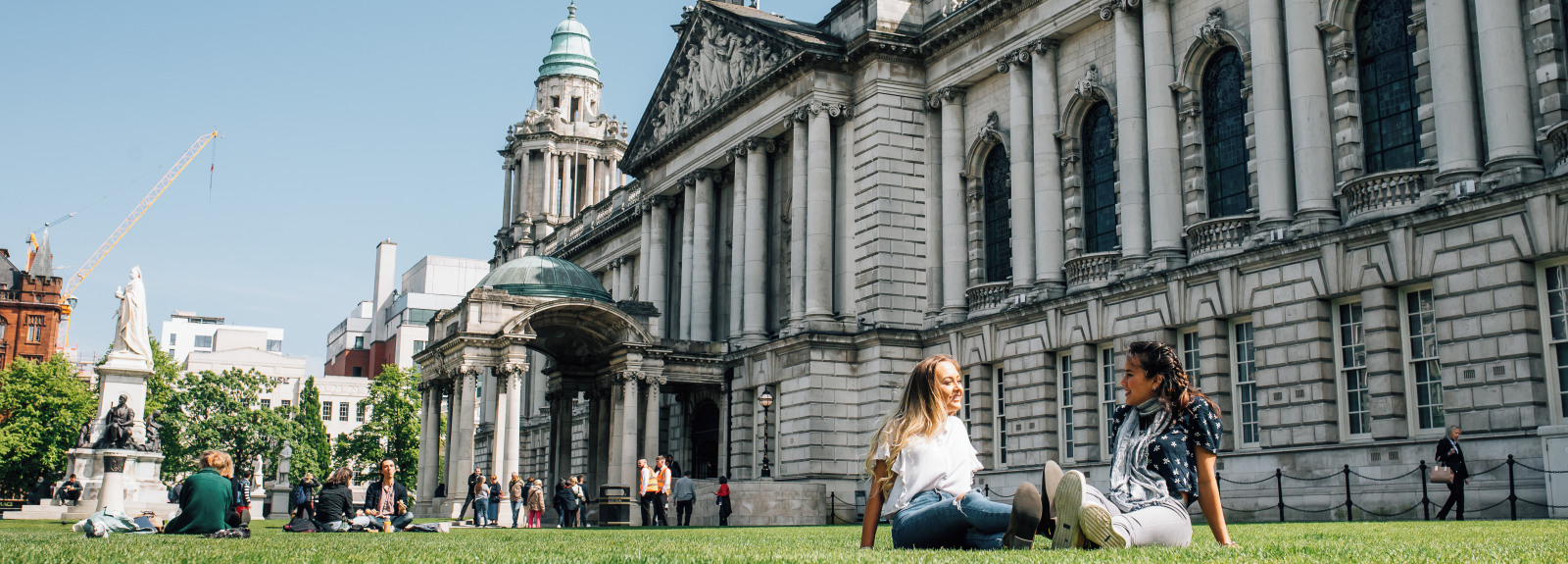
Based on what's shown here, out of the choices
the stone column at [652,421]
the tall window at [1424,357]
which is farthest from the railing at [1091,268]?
the stone column at [652,421]

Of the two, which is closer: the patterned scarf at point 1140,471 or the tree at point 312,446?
the patterned scarf at point 1140,471

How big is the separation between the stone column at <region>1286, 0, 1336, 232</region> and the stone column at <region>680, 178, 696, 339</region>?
88.9ft

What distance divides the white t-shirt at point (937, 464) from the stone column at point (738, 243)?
3947 cm

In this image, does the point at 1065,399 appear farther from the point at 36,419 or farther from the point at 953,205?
the point at 36,419

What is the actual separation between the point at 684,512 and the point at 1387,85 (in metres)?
20.5

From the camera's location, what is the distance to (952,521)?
9594mm

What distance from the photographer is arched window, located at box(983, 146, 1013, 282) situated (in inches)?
1587

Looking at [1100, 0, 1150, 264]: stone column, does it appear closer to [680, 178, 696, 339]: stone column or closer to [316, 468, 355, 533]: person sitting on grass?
[316, 468, 355, 533]: person sitting on grass

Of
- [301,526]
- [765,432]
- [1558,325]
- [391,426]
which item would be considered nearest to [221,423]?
[391,426]

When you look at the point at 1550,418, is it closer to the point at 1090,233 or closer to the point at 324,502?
the point at 1090,233

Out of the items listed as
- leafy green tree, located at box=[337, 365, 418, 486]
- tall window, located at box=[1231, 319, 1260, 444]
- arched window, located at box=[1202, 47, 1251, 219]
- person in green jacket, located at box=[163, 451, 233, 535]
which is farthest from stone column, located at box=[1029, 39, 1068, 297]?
leafy green tree, located at box=[337, 365, 418, 486]

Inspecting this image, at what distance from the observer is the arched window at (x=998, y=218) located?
40.3 m

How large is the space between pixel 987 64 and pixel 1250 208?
11300 millimetres

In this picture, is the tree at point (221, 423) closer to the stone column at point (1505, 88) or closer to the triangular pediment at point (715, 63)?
the triangular pediment at point (715, 63)
